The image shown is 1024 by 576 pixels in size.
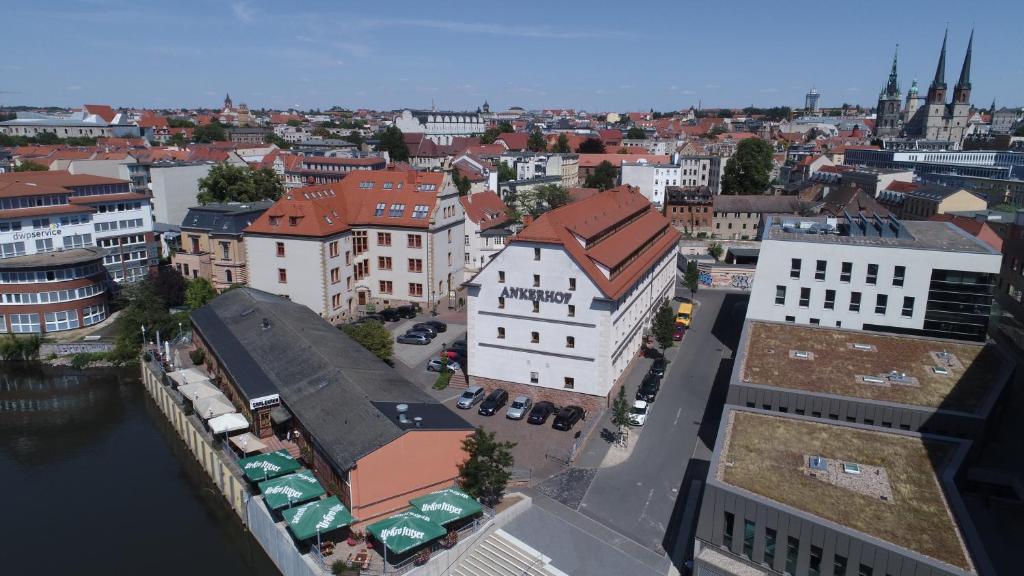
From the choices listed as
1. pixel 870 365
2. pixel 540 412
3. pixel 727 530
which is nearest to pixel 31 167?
pixel 540 412

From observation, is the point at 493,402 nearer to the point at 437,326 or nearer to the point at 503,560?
the point at 503,560

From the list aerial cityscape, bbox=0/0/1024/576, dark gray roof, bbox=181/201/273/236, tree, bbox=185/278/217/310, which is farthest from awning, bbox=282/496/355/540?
dark gray roof, bbox=181/201/273/236

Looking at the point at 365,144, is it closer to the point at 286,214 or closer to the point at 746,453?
the point at 286,214

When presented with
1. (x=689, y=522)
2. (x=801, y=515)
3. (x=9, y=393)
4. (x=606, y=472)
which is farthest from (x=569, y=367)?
(x=9, y=393)

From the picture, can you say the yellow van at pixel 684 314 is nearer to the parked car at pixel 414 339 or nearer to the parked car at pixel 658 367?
the parked car at pixel 658 367

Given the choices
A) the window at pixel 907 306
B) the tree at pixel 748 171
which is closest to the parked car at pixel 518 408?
the window at pixel 907 306
